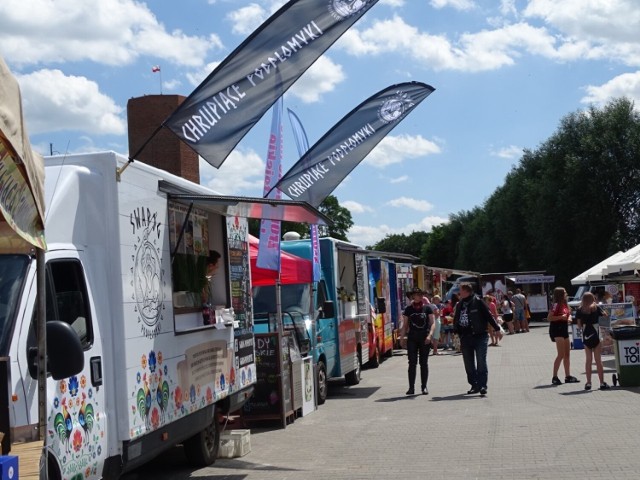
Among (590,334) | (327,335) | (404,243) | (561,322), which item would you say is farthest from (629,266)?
(404,243)

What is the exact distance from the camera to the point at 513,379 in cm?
1736

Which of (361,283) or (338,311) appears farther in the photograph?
(361,283)

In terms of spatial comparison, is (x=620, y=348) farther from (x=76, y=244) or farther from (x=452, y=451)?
(x=76, y=244)

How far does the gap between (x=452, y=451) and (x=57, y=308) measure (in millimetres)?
5232

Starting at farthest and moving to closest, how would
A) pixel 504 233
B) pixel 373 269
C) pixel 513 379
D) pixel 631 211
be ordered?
pixel 504 233 → pixel 631 211 → pixel 373 269 → pixel 513 379

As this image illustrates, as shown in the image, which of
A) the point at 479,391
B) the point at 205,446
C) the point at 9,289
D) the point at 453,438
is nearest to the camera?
the point at 9,289

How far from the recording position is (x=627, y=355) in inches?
583

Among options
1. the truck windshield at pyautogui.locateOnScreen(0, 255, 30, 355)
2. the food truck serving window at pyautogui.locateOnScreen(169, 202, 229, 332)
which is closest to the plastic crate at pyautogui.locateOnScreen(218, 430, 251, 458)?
the food truck serving window at pyautogui.locateOnScreen(169, 202, 229, 332)

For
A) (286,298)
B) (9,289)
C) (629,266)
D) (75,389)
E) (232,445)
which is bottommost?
(232,445)

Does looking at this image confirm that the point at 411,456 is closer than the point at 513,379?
Yes

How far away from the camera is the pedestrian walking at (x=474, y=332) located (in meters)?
14.9

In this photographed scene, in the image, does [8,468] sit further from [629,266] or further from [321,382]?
[629,266]

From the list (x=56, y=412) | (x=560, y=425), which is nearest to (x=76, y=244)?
(x=56, y=412)

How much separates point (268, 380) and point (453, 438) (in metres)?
2.99
